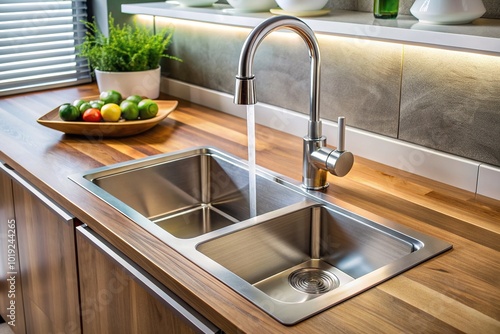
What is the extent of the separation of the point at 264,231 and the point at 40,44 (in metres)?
1.70

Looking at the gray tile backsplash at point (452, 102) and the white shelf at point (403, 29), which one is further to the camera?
the gray tile backsplash at point (452, 102)

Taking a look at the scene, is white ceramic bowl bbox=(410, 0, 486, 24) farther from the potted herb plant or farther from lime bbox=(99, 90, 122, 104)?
the potted herb plant

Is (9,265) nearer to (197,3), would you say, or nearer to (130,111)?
(130,111)

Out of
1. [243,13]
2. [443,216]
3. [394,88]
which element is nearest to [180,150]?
[243,13]

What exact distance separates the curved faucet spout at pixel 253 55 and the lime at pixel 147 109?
74cm

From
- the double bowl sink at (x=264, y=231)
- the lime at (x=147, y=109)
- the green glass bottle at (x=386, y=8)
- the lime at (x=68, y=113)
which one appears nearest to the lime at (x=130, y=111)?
the lime at (x=147, y=109)

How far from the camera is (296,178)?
1.74m

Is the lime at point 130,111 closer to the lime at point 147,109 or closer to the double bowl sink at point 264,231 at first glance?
the lime at point 147,109

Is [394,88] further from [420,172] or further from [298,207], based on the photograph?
[298,207]

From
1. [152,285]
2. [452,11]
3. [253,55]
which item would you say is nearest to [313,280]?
[152,285]

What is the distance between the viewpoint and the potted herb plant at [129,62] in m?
2.44

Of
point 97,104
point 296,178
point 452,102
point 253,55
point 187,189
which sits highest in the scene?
point 253,55

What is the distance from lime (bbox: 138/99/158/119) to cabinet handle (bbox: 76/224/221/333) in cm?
68

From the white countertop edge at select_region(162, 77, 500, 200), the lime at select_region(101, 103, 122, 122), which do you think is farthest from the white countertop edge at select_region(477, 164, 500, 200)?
the lime at select_region(101, 103, 122, 122)
